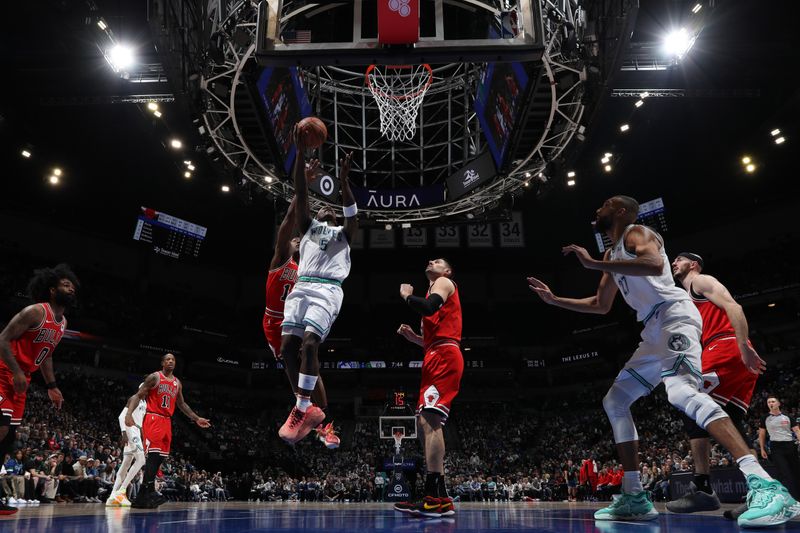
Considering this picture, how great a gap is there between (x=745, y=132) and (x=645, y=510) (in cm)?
2300

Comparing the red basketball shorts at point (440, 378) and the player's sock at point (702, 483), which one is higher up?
the red basketball shorts at point (440, 378)

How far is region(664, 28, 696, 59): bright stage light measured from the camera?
12.8 m

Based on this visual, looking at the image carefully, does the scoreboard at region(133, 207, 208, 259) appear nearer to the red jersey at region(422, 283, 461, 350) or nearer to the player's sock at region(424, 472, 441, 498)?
the red jersey at region(422, 283, 461, 350)

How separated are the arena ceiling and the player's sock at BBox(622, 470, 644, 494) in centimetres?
964

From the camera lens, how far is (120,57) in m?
13.5

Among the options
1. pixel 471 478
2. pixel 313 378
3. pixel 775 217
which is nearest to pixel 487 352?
pixel 471 478

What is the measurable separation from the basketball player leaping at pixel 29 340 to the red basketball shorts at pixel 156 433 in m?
2.41

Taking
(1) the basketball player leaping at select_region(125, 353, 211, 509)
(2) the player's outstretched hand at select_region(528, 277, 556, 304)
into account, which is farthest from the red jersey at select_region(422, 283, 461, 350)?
(1) the basketball player leaping at select_region(125, 353, 211, 509)

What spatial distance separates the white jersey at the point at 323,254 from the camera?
16.0 ft

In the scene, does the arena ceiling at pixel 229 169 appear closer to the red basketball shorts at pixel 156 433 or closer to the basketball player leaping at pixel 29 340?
the red basketball shorts at pixel 156 433

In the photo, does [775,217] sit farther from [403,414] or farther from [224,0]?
[224,0]

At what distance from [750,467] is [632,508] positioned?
101 centimetres

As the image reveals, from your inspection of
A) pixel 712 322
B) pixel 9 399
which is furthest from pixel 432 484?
pixel 9 399

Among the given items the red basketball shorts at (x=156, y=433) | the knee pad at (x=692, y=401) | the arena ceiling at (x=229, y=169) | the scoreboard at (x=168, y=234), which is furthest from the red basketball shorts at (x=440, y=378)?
the scoreboard at (x=168, y=234)
